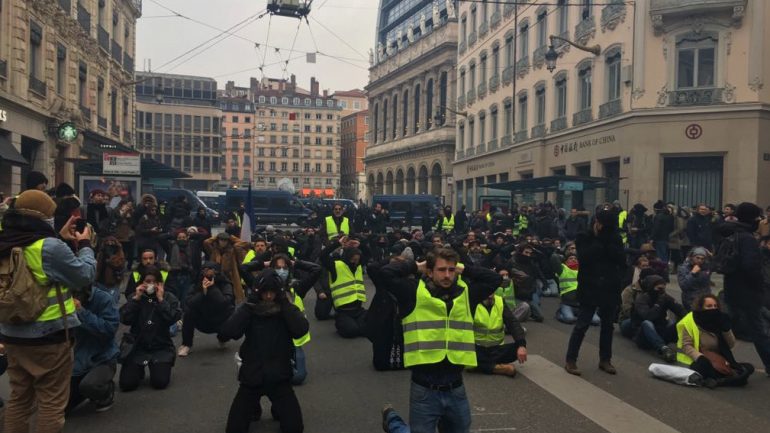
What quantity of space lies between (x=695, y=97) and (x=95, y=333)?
22.0 m

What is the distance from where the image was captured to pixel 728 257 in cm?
732

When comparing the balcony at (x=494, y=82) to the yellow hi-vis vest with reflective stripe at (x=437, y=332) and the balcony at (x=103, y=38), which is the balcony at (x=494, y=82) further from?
the yellow hi-vis vest with reflective stripe at (x=437, y=332)

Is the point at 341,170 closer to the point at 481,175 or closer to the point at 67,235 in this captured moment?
the point at 481,175

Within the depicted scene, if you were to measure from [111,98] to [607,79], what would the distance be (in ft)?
73.0

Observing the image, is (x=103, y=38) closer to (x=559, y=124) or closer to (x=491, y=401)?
(x=559, y=124)

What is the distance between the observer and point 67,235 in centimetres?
530

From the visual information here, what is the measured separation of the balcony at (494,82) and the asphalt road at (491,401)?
31.7m

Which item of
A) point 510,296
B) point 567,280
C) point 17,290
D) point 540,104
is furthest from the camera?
point 540,104

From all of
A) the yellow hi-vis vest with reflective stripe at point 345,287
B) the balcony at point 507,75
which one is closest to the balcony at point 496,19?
the balcony at point 507,75

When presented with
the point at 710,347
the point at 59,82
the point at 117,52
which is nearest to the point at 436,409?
the point at 710,347

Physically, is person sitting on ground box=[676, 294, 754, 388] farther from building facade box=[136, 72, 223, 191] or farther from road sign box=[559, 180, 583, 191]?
building facade box=[136, 72, 223, 191]

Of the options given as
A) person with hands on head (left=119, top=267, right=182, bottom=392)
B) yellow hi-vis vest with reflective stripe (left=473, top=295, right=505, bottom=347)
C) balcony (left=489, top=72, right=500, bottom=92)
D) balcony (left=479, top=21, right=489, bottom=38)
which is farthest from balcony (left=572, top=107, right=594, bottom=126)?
person with hands on head (left=119, top=267, right=182, bottom=392)

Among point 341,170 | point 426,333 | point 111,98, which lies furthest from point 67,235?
point 341,170

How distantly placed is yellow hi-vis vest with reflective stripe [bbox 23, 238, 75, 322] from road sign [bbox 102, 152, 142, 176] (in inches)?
572
